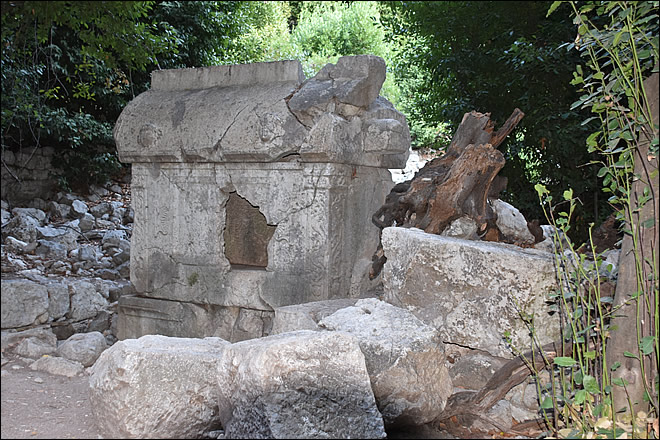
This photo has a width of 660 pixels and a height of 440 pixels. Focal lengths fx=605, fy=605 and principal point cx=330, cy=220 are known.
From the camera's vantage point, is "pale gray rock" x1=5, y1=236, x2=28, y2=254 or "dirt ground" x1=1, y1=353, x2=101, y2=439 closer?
"dirt ground" x1=1, y1=353, x2=101, y2=439

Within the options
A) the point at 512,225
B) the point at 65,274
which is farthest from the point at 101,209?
the point at 512,225

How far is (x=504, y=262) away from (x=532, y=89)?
4099mm

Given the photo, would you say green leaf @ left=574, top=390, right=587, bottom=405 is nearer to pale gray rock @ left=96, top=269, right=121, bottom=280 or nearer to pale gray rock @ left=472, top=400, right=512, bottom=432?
pale gray rock @ left=472, top=400, right=512, bottom=432

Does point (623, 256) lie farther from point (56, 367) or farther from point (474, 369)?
point (56, 367)

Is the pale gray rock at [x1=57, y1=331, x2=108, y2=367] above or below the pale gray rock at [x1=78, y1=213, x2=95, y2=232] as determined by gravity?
below

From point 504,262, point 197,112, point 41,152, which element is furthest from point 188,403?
point 41,152

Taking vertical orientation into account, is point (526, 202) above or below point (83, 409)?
above

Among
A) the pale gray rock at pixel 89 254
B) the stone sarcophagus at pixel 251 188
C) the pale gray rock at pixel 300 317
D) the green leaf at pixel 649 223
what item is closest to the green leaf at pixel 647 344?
the green leaf at pixel 649 223

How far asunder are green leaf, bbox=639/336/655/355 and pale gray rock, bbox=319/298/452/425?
94 centimetres

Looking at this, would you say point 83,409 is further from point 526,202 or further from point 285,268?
point 526,202

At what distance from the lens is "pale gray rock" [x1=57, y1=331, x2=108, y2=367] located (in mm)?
3871

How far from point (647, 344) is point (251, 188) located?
2.79 metres

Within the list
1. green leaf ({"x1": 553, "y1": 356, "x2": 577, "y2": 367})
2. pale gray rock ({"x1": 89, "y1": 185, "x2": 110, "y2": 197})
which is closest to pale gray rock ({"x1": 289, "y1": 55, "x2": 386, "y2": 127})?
green leaf ({"x1": 553, "y1": 356, "x2": 577, "y2": 367})

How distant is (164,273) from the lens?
4641 millimetres
